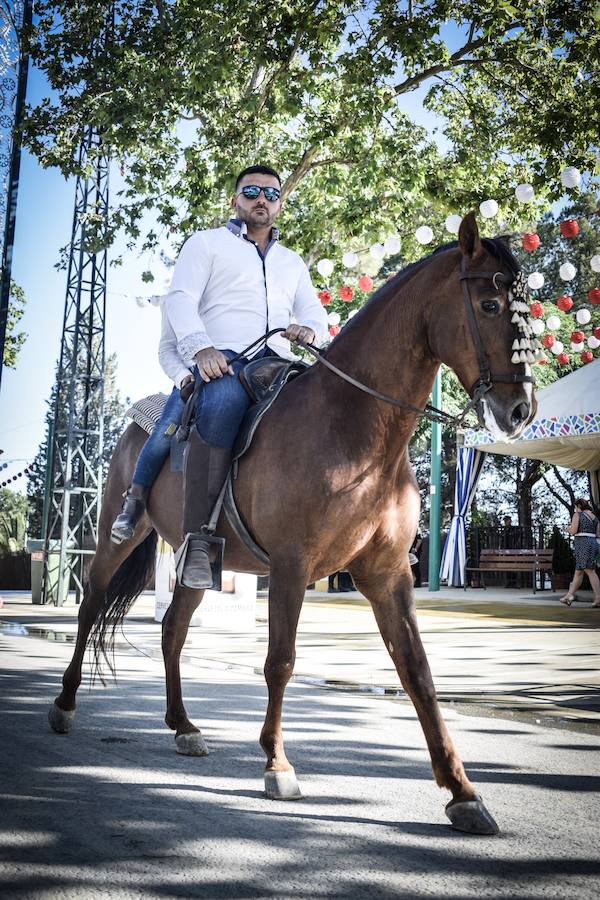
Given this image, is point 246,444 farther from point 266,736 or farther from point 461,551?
point 461,551

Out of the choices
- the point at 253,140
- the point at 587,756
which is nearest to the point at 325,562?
the point at 587,756

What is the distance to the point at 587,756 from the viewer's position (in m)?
3.83

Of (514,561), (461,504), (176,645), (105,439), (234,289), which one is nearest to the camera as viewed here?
(234,289)

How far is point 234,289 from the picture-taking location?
404 centimetres

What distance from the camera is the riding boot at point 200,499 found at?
11.3 ft

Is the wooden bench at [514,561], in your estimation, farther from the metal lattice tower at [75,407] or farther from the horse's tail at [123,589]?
the horse's tail at [123,589]

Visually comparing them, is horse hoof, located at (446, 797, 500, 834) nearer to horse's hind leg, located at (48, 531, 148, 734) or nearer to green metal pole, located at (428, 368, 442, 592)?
horse's hind leg, located at (48, 531, 148, 734)

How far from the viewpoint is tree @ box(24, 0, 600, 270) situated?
11383 mm

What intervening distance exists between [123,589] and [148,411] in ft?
3.49

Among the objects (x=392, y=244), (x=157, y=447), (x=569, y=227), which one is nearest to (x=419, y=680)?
(x=157, y=447)

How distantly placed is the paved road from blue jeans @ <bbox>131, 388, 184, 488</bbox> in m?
1.30

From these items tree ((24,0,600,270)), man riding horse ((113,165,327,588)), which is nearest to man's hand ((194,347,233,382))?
man riding horse ((113,165,327,588))

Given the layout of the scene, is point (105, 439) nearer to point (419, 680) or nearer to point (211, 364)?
point (211, 364)

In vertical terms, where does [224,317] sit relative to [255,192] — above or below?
below
